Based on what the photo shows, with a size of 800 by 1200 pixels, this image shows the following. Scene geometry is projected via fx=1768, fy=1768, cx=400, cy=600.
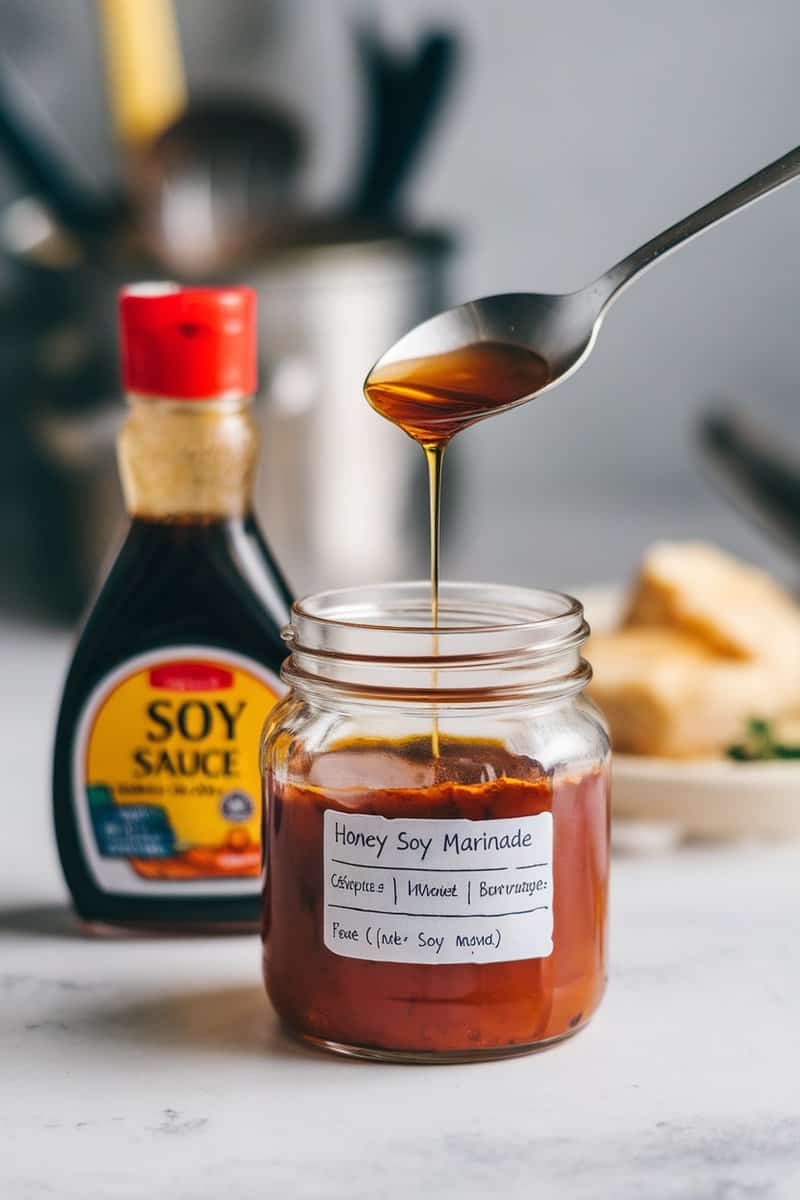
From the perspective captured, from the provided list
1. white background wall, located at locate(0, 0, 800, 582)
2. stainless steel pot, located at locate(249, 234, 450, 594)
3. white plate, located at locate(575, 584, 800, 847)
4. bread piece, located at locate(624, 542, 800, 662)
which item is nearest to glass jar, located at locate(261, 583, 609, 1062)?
white plate, located at locate(575, 584, 800, 847)

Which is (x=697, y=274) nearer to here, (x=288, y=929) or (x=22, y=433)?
(x=22, y=433)

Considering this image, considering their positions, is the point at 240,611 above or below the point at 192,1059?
above

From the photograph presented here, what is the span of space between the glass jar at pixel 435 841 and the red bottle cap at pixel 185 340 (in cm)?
15

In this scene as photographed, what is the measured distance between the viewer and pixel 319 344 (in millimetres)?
1581

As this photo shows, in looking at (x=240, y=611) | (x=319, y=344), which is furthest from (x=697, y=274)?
(x=240, y=611)

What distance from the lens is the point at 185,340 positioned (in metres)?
0.88

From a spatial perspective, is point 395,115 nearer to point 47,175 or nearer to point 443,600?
point 47,175

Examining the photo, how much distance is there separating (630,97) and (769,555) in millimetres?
566

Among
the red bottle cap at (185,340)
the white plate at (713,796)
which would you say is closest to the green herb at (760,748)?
the white plate at (713,796)

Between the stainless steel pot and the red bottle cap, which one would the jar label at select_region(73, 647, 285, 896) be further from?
the stainless steel pot

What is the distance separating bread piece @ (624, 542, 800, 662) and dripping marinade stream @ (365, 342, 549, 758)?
1.48 ft

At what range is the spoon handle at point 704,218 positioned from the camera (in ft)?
2.58

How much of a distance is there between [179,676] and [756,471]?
85cm

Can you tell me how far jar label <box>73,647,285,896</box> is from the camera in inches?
35.9
